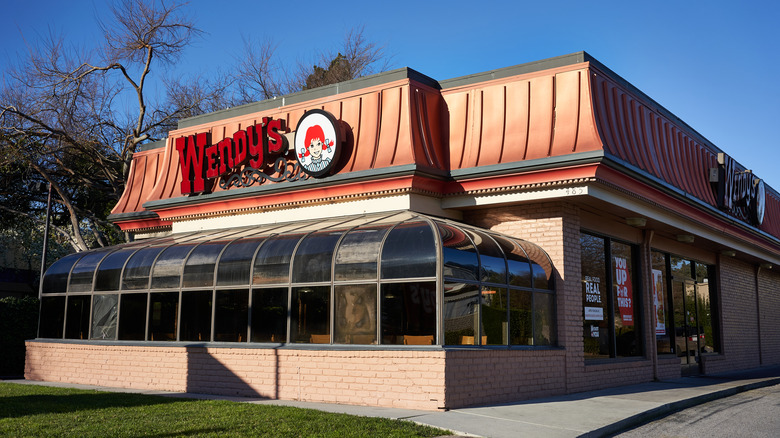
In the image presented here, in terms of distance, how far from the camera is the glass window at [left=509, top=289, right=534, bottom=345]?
43.1 ft

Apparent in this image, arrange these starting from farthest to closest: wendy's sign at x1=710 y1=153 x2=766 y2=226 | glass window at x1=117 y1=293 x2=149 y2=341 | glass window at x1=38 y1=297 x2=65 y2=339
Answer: wendy's sign at x1=710 y1=153 x2=766 y2=226, glass window at x1=38 y1=297 x2=65 y2=339, glass window at x1=117 y1=293 x2=149 y2=341

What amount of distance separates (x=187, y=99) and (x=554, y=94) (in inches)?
1105

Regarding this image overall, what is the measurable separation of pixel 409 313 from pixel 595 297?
18.5 ft

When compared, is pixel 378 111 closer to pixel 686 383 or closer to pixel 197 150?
pixel 197 150

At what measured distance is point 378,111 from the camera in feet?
50.2

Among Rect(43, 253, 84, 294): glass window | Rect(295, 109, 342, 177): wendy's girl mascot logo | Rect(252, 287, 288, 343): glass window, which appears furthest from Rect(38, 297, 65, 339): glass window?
Rect(295, 109, 342, 177): wendy's girl mascot logo

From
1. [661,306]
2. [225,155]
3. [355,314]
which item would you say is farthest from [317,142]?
[661,306]

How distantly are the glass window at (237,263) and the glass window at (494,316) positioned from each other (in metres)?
4.90

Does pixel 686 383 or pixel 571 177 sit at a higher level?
pixel 571 177

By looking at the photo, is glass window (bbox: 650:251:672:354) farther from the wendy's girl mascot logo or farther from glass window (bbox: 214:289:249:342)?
glass window (bbox: 214:289:249:342)

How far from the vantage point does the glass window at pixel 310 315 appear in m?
12.9

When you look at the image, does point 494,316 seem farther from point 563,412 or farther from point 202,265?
point 202,265

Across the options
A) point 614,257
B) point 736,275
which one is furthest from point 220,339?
point 736,275

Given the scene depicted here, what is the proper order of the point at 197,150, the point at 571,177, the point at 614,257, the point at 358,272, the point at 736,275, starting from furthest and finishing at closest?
the point at 736,275 < the point at 197,150 < the point at 614,257 < the point at 571,177 < the point at 358,272
